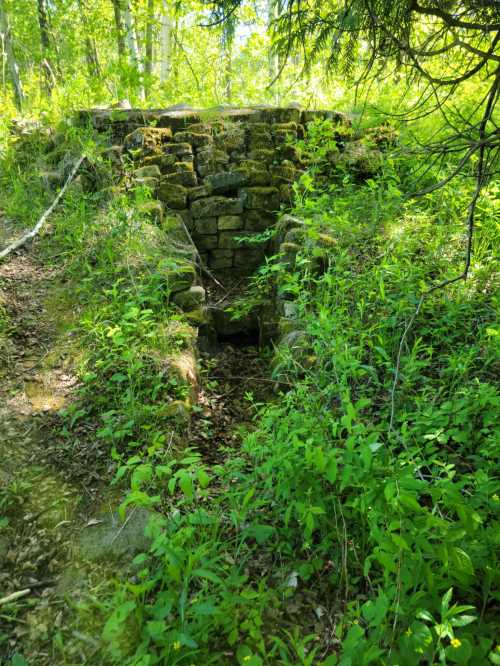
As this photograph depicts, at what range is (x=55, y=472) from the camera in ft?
8.77

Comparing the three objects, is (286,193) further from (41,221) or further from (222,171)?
(41,221)

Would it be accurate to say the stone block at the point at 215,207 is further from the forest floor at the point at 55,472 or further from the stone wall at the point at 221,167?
the forest floor at the point at 55,472

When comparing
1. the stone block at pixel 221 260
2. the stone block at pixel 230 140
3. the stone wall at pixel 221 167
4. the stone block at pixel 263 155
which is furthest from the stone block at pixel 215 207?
the stone block at pixel 230 140

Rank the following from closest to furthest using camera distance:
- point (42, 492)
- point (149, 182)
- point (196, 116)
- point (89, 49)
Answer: point (42, 492) < point (149, 182) < point (196, 116) < point (89, 49)

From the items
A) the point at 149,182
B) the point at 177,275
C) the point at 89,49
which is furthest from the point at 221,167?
the point at 89,49

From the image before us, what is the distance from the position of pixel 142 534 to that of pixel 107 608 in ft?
1.34

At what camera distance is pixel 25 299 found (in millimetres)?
3957

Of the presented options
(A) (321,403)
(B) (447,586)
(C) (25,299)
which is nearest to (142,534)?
(A) (321,403)

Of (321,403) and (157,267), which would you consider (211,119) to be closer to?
(157,267)

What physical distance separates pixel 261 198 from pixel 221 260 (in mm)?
869

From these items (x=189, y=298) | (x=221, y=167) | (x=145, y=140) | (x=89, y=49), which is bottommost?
(x=189, y=298)

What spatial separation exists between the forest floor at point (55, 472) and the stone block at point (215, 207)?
5.88ft

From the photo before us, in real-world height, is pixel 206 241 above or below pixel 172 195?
below

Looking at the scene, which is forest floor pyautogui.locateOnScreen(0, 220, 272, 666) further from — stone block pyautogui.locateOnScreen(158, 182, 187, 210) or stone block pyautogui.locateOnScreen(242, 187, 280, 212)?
stone block pyautogui.locateOnScreen(242, 187, 280, 212)
